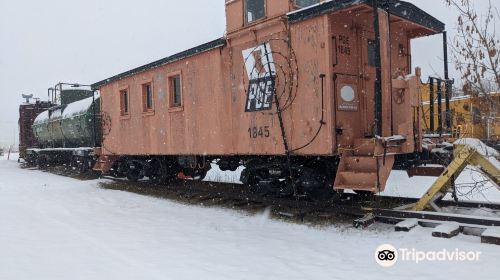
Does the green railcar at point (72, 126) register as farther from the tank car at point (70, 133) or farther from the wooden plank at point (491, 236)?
the wooden plank at point (491, 236)

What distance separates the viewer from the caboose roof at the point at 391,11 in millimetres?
5977

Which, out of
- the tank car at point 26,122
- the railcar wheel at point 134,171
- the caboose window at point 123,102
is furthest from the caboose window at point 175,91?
the tank car at point 26,122

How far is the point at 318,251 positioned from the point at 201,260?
139cm

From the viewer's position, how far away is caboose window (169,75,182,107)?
9570 millimetres

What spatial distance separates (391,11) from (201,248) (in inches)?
181

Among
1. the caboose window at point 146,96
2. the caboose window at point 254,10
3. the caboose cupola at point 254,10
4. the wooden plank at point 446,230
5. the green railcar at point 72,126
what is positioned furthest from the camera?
the green railcar at point 72,126

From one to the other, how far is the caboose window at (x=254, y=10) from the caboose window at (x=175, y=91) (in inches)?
101

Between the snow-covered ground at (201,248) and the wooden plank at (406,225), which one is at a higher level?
the wooden plank at (406,225)

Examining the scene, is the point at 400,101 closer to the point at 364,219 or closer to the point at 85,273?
the point at 364,219

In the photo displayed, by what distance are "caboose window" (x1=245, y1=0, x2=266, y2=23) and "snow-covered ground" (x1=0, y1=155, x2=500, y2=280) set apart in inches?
138

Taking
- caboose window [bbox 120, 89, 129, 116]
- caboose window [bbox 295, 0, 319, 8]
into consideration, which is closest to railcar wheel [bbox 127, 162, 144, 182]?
caboose window [bbox 120, 89, 129, 116]

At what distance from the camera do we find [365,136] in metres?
6.93

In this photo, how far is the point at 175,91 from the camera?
31.9ft

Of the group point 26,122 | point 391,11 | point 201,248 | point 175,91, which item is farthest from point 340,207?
point 26,122
